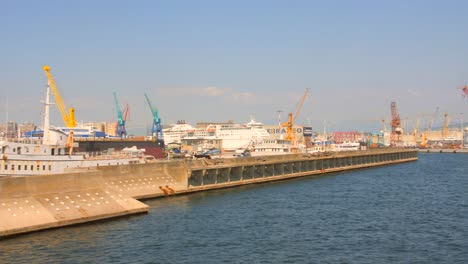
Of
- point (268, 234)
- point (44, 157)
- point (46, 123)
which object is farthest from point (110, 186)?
point (268, 234)

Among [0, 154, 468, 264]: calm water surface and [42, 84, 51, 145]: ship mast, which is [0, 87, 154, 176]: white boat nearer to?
[42, 84, 51, 145]: ship mast

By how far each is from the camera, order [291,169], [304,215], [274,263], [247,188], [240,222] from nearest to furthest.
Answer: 1. [274,263]
2. [240,222]
3. [304,215]
4. [247,188]
5. [291,169]

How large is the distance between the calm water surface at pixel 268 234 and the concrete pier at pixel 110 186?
47.7 inches

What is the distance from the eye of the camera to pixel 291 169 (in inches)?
3081

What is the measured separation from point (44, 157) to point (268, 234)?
937 inches

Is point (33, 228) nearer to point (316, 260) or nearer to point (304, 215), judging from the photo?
point (316, 260)

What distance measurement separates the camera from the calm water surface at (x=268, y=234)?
90.8ft

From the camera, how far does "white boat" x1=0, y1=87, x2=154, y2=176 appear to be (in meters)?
43.4

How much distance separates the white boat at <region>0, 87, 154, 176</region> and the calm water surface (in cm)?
Result: 895

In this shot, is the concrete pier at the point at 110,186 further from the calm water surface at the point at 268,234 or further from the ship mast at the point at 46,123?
the ship mast at the point at 46,123

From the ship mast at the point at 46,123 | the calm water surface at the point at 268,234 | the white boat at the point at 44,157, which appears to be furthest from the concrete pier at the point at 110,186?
the ship mast at the point at 46,123

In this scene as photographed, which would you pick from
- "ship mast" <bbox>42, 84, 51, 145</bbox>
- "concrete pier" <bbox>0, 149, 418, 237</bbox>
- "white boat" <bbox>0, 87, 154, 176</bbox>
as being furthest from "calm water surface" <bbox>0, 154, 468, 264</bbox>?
"ship mast" <bbox>42, 84, 51, 145</bbox>

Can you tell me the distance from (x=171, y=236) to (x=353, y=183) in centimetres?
4267

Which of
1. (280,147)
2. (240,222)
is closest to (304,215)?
(240,222)
